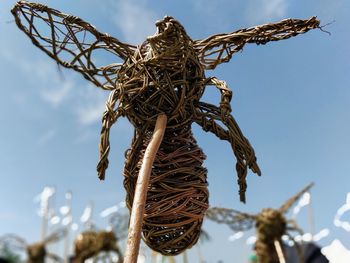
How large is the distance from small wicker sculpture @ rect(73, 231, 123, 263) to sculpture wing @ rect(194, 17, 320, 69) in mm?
3584

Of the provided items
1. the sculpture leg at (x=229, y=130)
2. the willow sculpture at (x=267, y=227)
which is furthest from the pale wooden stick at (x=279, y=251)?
the sculpture leg at (x=229, y=130)

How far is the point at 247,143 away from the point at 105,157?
36cm

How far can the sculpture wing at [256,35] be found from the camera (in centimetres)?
99

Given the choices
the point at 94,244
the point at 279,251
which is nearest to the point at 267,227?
the point at 279,251

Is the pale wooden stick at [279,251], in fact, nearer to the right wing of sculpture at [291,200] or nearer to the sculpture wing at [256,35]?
the right wing of sculpture at [291,200]

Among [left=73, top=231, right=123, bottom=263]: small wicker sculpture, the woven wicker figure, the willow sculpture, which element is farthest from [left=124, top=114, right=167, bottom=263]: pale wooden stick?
[left=73, top=231, right=123, bottom=263]: small wicker sculpture

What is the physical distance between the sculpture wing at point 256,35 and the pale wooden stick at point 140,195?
0.28 metres

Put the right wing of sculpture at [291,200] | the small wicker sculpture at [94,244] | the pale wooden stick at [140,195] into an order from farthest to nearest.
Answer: the small wicker sculpture at [94,244] < the right wing of sculpture at [291,200] < the pale wooden stick at [140,195]

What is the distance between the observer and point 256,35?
40.0 inches

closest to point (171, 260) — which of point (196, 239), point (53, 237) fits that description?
point (196, 239)

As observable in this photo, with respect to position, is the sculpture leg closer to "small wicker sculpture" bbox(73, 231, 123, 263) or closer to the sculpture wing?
the sculpture wing

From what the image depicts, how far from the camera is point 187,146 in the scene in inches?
37.6

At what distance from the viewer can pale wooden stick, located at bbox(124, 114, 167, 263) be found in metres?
0.74

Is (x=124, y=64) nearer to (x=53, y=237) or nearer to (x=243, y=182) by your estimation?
(x=243, y=182)
